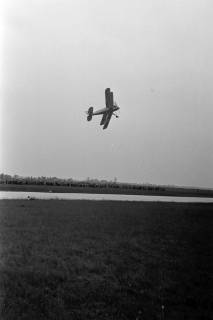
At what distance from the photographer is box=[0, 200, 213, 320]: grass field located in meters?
6.57

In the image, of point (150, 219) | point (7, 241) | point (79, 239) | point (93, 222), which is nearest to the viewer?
point (7, 241)

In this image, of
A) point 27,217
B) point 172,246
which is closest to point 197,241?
point 172,246

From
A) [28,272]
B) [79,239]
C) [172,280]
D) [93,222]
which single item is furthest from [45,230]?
[172,280]

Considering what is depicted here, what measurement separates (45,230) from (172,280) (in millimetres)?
5820

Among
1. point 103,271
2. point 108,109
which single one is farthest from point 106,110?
point 103,271

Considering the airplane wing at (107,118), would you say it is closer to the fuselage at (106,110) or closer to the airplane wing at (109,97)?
the fuselage at (106,110)

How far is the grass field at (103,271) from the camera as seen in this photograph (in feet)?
21.6

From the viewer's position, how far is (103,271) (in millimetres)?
8742

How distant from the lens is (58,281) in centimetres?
783

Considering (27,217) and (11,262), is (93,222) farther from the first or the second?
(11,262)

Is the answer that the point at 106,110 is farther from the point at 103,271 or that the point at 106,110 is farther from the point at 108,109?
the point at 103,271

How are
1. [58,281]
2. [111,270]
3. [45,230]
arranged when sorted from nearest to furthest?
[58,281]
[111,270]
[45,230]

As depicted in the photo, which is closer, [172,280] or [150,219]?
[172,280]

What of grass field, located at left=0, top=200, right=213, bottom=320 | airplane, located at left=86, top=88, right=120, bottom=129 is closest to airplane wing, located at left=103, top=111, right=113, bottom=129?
airplane, located at left=86, top=88, right=120, bottom=129
